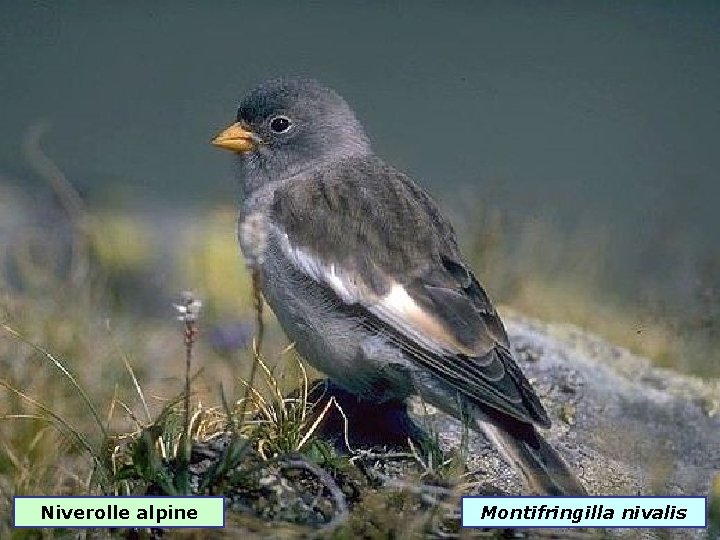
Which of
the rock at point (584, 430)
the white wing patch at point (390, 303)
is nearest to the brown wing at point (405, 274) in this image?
the white wing patch at point (390, 303)

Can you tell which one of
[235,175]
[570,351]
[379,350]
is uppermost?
[235,175]

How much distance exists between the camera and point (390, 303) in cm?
288

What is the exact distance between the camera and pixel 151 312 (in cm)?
433

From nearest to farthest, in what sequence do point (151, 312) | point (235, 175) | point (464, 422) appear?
point (464, 422), point (235, 175), point (151, 312)

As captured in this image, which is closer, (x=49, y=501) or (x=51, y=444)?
(x=49, y=501)

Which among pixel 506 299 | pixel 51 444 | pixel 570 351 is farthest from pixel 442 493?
pixel 506 299

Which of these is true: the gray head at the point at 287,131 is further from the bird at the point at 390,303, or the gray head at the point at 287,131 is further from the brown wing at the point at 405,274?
the brown wing at the point at 405,274

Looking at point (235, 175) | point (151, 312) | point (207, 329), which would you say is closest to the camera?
point (235, 175)

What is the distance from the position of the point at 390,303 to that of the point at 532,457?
48cm

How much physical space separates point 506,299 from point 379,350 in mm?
1581

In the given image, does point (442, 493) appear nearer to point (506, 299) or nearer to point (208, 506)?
point (208, 506)

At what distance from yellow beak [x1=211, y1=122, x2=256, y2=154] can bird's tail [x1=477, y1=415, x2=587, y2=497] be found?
119 cm

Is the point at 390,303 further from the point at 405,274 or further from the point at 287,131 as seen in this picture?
the point at 287,131

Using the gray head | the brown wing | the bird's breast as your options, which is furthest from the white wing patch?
the gray head
